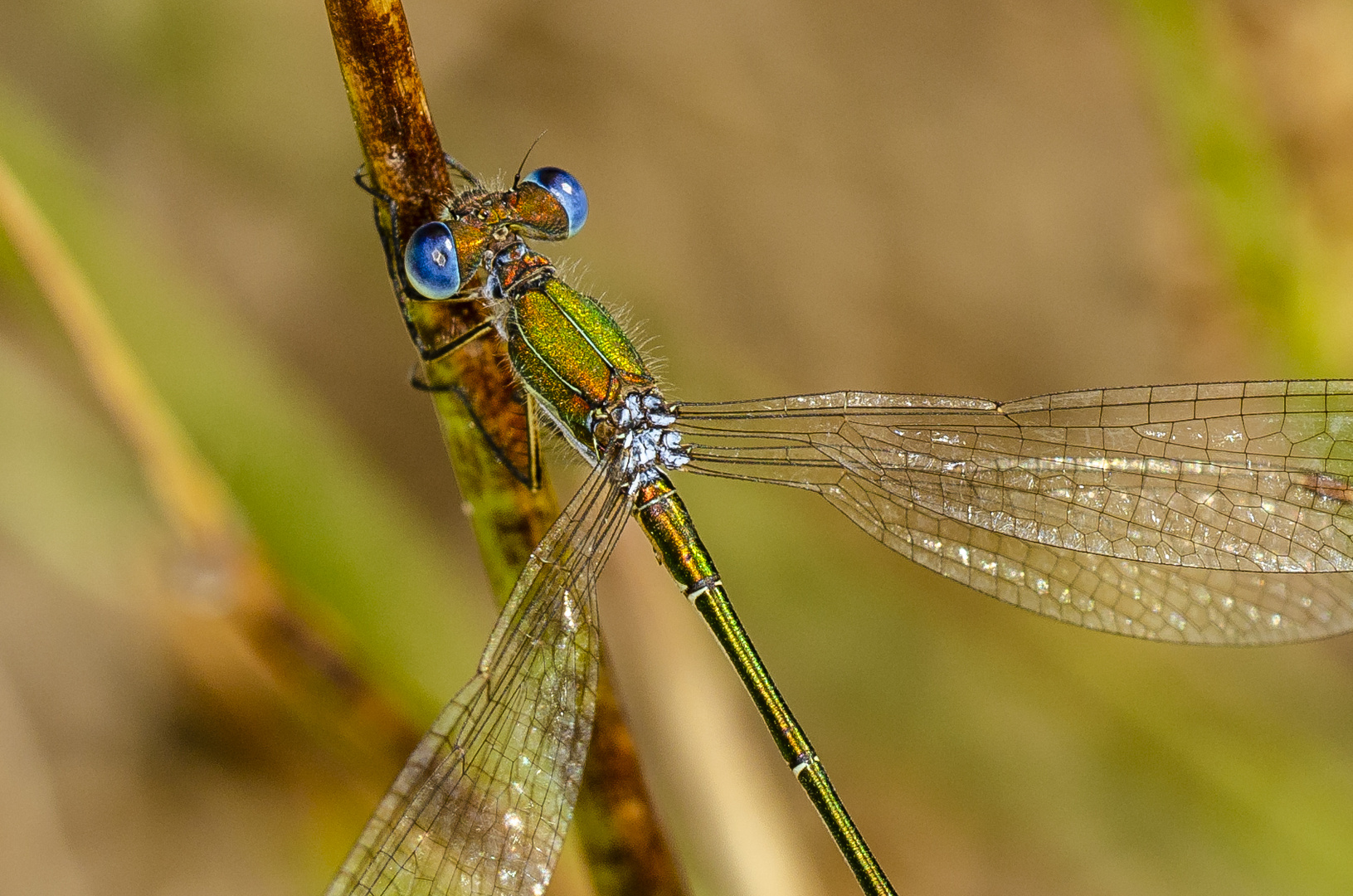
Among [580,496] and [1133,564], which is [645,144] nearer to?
[580,496]

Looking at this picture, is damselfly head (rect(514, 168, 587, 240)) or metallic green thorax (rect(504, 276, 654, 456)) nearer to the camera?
metallic green thorax (rect(504, 276, 654, 456))

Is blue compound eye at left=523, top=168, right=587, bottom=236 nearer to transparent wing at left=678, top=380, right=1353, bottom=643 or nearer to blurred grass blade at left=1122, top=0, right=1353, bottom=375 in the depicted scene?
transparent wing at left=678, top=380, right=1353, bottom=643

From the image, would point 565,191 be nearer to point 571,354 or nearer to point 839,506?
point 571,354

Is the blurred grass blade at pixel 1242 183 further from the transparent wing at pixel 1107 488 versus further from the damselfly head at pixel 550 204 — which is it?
the damselfly head at pixel 550 204

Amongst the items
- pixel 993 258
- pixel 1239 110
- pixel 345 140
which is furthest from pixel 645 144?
pixel 1239 110

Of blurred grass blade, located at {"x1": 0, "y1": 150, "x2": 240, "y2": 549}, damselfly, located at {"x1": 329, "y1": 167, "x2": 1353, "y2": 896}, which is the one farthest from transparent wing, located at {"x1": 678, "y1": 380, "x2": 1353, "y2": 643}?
blurred grass blade, located at {"x1": 0, "y1": 150, "x2": 240, "y2": 549}

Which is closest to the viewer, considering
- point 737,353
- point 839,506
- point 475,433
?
point 475,433

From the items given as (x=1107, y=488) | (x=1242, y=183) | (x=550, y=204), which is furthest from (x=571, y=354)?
(x=1242, y=183)
